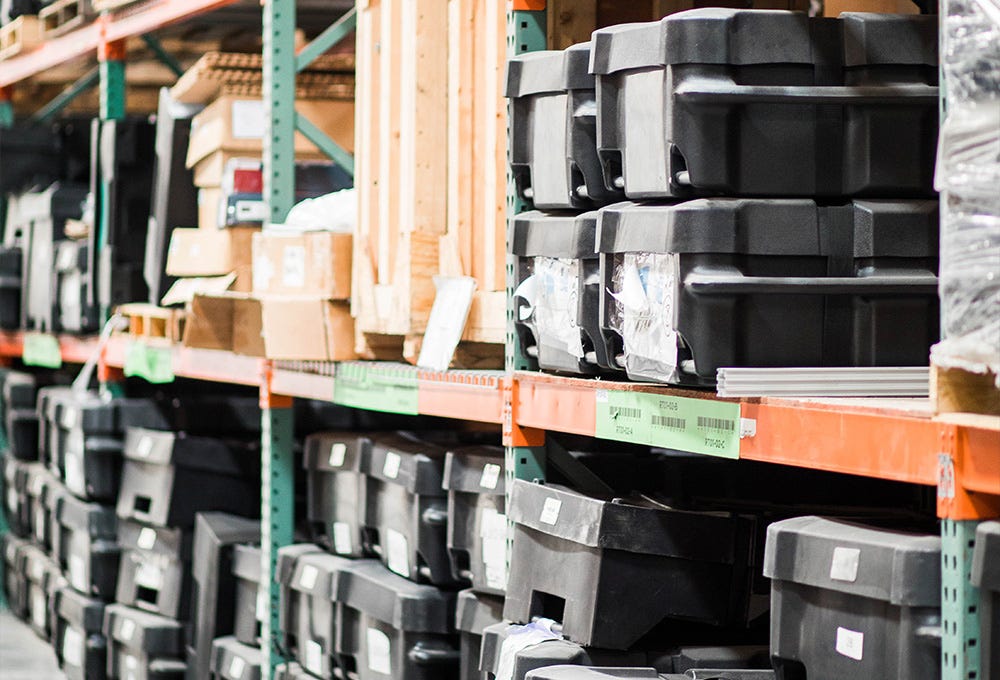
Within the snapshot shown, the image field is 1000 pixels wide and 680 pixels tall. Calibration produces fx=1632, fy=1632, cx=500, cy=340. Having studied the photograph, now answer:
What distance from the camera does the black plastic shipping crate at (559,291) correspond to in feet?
11.3

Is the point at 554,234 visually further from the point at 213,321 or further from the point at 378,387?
the point at 213,321

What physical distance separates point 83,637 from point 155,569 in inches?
28.8

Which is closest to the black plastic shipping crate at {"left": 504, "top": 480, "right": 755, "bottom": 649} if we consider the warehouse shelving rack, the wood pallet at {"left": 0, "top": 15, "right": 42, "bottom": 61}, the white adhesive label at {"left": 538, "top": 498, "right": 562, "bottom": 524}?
the white adhesive label at {"left": 538, "top": 498, "right": 562, "bottom": 524}

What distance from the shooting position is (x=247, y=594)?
19.0ft

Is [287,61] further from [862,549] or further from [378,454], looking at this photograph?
[862,549]

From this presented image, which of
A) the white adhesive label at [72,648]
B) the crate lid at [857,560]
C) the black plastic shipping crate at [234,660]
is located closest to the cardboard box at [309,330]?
the black plastic shipping crate at [234,660]

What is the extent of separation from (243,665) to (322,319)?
4.87ft

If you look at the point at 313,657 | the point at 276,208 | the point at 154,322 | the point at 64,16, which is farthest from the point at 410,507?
the point at 64,16

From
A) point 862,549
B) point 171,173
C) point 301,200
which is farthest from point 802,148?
point 171,173

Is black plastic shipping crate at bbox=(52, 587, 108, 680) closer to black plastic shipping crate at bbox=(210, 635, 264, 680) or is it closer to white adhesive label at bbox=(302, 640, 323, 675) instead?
black plastic shipping crate at bbox=(210, 635, 264, 680)

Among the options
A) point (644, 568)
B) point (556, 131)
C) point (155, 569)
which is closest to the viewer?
point (644, 568)

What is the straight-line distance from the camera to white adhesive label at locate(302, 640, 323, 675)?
16.5 feet

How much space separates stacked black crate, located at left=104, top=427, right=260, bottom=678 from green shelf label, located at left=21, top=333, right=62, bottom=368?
1395mm

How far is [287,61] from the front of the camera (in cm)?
518
